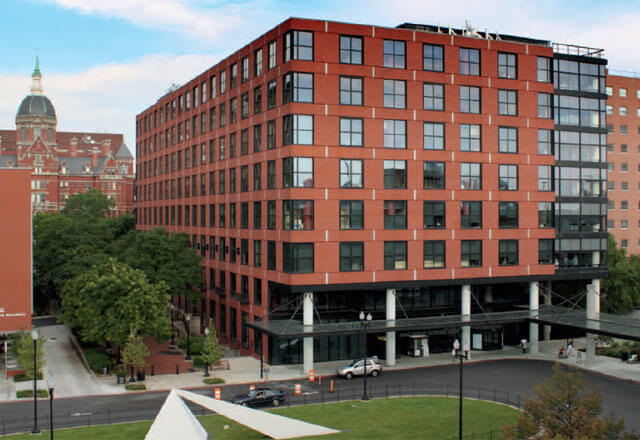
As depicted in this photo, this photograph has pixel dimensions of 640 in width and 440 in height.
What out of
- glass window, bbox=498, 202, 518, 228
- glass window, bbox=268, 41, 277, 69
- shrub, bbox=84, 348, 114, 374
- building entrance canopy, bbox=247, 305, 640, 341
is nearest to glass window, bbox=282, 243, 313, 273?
building entrance canopy, bbox=247, 305, 640, 341

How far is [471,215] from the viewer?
176 feet

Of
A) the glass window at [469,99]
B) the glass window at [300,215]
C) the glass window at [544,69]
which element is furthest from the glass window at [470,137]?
the glass window at [300,215]

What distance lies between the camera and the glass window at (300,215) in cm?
4800

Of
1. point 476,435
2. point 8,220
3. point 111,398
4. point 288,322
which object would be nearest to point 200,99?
point 8,220

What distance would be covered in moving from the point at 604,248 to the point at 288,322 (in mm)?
29986

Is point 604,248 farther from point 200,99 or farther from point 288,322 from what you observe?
point 200,99

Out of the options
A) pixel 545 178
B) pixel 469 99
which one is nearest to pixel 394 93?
pixel 469 99

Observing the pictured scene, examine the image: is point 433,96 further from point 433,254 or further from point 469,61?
point 433,254

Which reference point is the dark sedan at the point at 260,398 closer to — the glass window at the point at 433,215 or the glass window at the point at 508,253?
the glass window at the point at 433,215

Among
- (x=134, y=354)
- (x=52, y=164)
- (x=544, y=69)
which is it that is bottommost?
(x=134, y=354)

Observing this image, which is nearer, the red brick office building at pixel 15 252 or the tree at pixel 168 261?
the red brick office building at pixel 15 252

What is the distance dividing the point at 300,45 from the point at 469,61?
14.7m

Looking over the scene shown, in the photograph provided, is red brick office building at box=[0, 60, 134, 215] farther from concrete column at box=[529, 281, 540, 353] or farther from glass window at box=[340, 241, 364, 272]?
concrete column at box=[529, 281, 540, 353]

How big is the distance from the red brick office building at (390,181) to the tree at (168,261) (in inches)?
190
